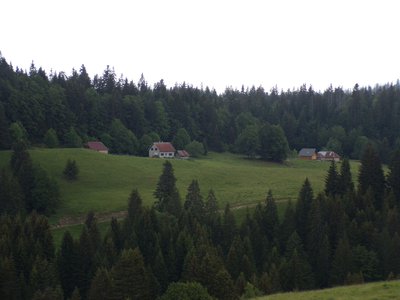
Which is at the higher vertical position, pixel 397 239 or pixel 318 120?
pixel 318 120

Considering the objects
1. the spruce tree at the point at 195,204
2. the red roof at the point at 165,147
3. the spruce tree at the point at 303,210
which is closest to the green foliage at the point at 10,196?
the spruce tree at the point at 195,204

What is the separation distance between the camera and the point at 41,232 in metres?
54.2

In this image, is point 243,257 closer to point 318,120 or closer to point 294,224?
point 294,224

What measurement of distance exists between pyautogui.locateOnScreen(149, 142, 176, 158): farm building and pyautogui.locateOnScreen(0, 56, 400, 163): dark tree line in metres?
3.91

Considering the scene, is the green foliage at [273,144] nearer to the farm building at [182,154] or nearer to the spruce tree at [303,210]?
the farm building at [182,154]

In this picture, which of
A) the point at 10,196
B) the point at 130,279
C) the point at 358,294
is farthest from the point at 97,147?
the point at 358,294

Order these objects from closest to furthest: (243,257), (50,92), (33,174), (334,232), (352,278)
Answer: (352,278) → (243,257) → (334,232) → (33,174) → (50,92)

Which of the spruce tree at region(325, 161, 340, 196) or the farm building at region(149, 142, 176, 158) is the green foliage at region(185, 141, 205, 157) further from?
the spruce tree at region(325, 161, 340, 196)

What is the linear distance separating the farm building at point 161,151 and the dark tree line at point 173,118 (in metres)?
3.91

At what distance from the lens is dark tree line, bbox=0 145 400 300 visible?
40.9m

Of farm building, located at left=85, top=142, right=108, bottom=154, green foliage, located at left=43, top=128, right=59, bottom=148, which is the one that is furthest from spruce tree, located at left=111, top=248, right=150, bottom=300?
farm building, located at left=85, top=142, right=108, bottom=154

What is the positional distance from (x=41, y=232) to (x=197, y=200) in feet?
68.8

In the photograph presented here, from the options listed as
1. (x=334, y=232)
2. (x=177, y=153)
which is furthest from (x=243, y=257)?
(x=177, y=153)

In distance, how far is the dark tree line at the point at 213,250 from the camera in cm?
4091
